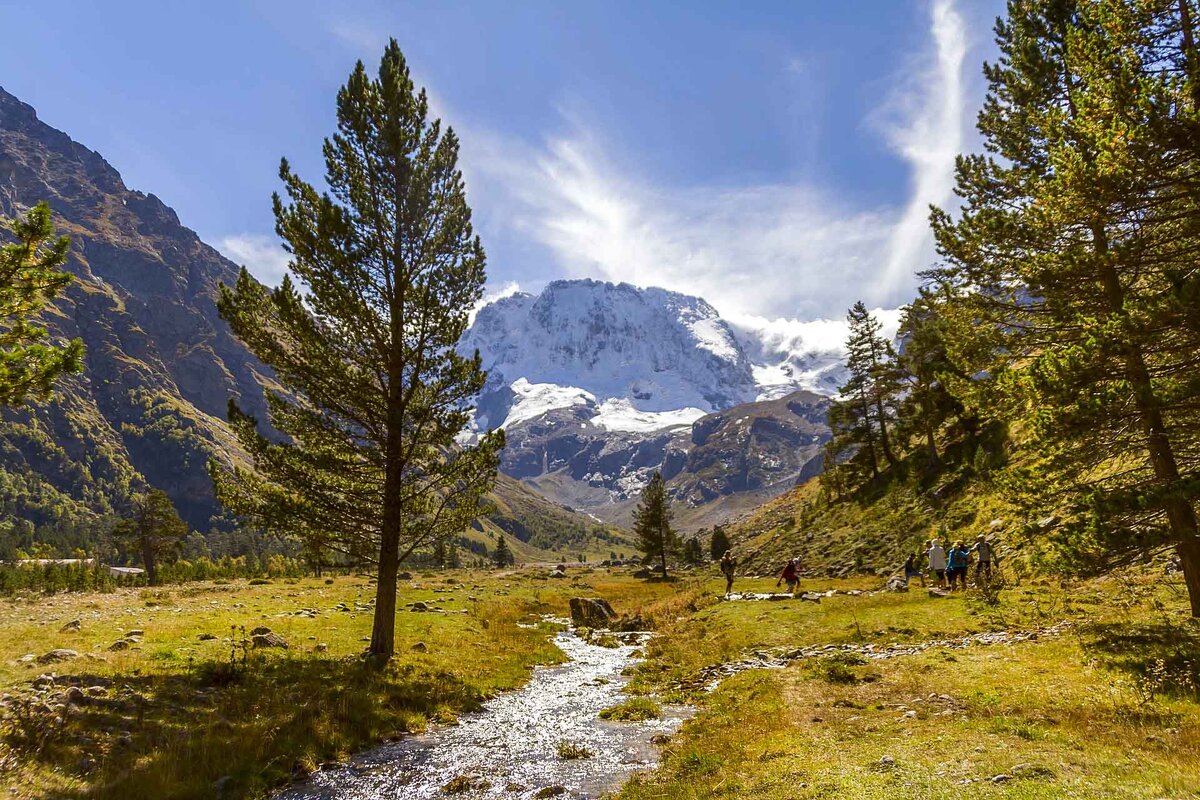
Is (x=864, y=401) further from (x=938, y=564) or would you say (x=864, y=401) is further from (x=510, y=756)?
(x=510, y=756)

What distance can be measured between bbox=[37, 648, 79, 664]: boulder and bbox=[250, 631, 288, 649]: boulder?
539 cm

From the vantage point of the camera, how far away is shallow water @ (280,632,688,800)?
10.5m

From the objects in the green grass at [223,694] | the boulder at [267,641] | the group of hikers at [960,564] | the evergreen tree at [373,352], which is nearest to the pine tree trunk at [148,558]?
the green grass at [223,694]

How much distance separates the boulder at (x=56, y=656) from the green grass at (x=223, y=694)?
0.33 metres

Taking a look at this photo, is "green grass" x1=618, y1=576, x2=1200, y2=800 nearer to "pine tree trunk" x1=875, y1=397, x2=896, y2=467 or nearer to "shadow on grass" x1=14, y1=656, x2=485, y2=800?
"shadow on grass" x1=14, y1=656, x2=485, y2=800

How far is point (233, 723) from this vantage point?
41.3 feet

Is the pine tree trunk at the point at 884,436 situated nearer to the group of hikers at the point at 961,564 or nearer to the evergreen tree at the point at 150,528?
the group of hikers at the point at 961,564

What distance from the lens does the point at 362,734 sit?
43.5ft

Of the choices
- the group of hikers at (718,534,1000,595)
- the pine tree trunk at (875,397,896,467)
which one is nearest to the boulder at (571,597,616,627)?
the group of hikers at (718,534,1000,595)

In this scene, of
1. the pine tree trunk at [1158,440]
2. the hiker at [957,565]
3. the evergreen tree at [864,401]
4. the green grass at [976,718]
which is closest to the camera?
the green grass at [976,718]

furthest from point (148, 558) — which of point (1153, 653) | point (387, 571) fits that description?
point (1153, 653)

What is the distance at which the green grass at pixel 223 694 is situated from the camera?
32.6ft

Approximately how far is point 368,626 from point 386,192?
1975 cm

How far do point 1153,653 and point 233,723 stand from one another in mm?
19446
